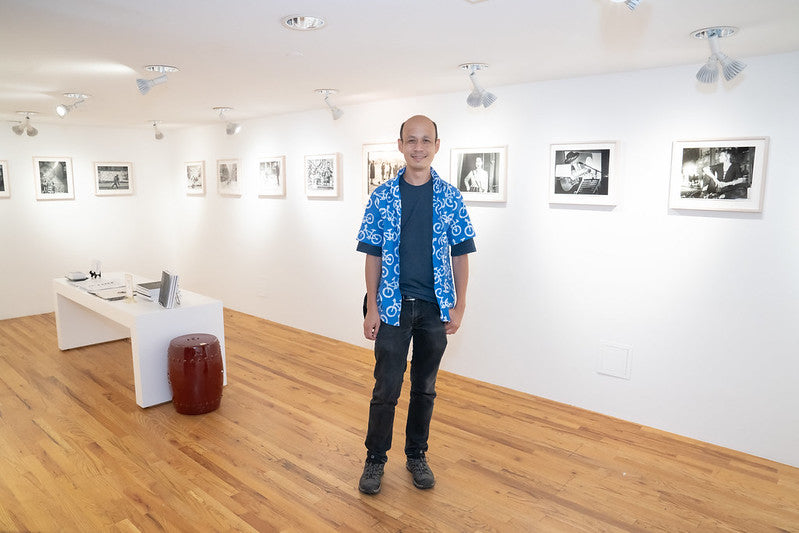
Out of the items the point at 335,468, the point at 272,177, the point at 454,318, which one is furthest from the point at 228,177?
the point at 454,318

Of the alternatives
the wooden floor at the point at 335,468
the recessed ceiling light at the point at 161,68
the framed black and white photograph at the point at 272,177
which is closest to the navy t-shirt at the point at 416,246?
the wooden floor at the point at 335,468

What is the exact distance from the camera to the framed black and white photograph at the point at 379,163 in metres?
5.02

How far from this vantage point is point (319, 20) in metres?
2.64

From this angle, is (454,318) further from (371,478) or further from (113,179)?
(113,179)

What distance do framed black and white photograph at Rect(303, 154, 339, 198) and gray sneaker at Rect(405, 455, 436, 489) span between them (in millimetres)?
3294

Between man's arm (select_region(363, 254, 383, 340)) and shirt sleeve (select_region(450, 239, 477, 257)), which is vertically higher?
shirt sleeve (select_region(450, 239, 477, 257))

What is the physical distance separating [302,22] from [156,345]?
265 cm

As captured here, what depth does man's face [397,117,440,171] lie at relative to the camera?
2562 millimetres

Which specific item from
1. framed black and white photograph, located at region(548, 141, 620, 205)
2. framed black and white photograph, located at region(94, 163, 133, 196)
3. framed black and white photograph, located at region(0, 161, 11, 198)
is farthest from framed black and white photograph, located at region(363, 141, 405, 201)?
framed black and white photograph, located at region(0, 161, 11, 198)

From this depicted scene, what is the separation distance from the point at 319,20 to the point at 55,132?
605 cm

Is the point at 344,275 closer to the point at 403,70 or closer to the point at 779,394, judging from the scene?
the point at 403,70

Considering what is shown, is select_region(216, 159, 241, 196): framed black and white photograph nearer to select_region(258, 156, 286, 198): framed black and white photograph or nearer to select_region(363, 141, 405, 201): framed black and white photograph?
select_region(258, 156, 286, 198): framed black and white photograph

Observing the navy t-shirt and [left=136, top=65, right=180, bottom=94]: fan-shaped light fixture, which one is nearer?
the navy t-shirt

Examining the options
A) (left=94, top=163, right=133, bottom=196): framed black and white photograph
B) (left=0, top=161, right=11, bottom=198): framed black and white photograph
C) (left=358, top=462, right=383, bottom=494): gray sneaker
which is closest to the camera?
(left=358, top=462, right=383, bottom=494): gray sneaker
